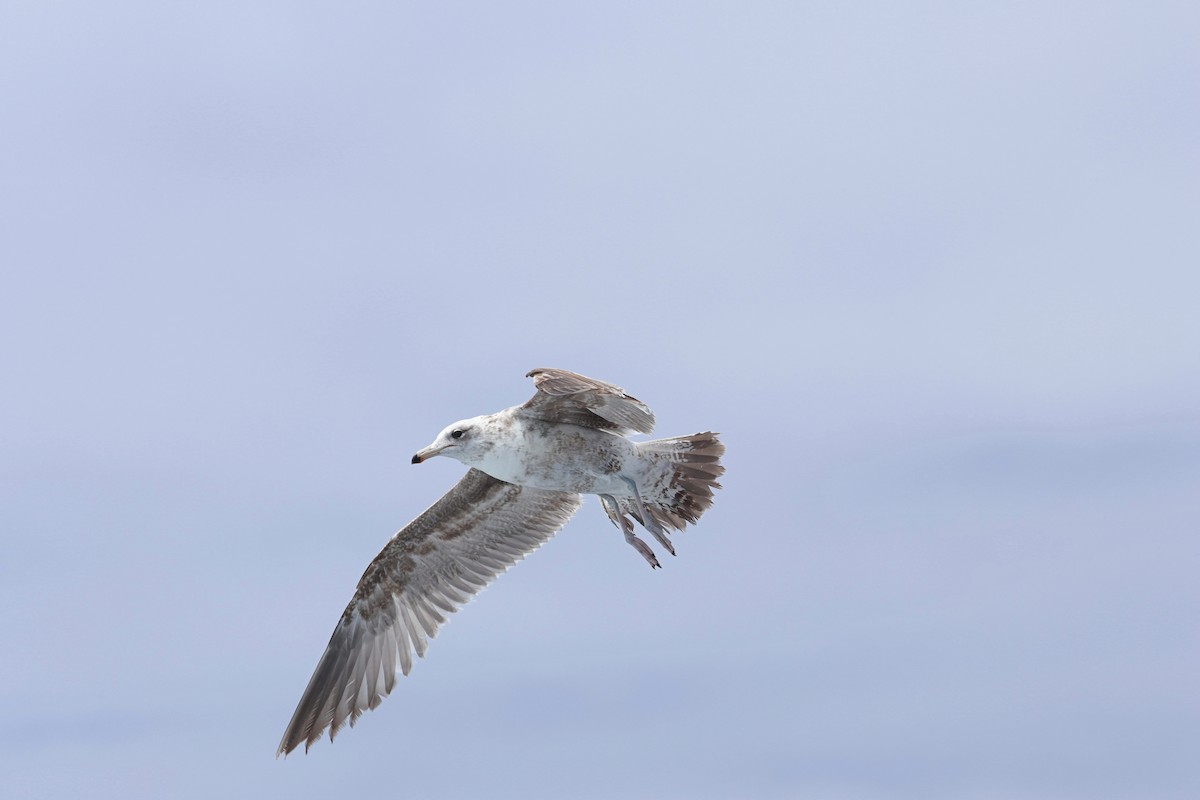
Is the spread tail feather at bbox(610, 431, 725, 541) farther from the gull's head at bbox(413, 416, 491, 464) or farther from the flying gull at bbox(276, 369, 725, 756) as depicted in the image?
the gull's head at bbox(413, 416, 491, 464)

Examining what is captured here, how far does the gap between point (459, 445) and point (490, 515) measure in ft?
7.65

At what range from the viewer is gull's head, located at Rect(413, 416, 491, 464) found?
13.5 metres

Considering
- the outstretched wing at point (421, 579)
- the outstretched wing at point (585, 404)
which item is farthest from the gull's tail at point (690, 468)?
the outstretched wing at point (421, 579)

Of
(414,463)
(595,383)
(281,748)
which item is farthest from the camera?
(281,748)

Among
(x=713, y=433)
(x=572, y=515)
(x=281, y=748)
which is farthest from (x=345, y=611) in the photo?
(x=713, y=433)

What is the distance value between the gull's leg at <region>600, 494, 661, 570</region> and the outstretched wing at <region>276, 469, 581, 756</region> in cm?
130

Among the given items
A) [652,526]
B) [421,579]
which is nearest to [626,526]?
[652,526]

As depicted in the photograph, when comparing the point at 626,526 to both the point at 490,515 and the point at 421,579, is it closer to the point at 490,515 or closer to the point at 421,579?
the point at 490,515

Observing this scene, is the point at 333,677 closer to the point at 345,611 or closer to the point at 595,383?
the point at 345,611

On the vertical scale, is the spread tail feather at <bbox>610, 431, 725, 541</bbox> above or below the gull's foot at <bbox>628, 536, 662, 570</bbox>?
above

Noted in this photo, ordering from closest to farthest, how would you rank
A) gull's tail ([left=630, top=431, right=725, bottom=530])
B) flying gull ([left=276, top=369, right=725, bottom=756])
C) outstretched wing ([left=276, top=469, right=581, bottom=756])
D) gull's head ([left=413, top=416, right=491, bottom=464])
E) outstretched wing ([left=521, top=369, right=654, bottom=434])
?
1. outstretched wing ([left=521, top=369, right=654, bottom=434])
2. gull's head ([left=413, top=416, right=491, bottom=464])
3. flying gull ([left=276, top=369, right=725, bottom=756])
4. gull's tail ([left=630, top=431, right=725, bottom=530])
5. outstretched wing ([left=276, top=469, right=581, bottom=756])

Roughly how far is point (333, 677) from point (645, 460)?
516 cm

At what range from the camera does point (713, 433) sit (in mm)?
13992

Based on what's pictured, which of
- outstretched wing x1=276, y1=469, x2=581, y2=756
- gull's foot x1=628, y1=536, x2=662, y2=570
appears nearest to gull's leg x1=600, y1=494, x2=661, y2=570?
gull's foot x1=628, y1=536, x2=662, y2=570
